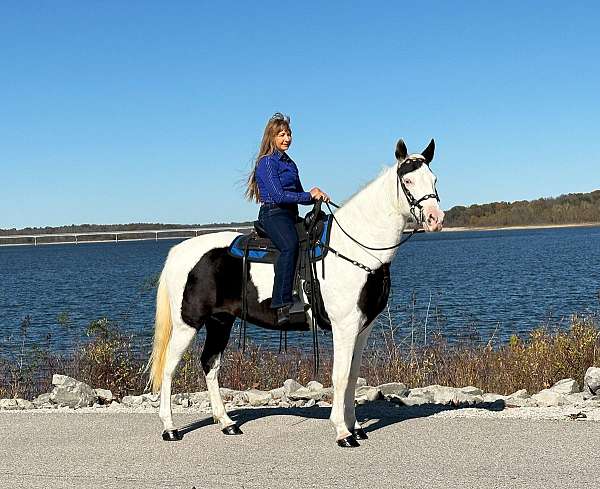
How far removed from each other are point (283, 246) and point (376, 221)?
939 millimetres

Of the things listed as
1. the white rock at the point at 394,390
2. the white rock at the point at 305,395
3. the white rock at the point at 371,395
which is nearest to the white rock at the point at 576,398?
the white rock at the point at 394,390

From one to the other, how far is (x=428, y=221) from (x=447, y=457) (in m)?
2.05

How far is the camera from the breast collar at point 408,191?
6.98 meters

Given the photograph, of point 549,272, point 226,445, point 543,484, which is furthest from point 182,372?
point 549,272

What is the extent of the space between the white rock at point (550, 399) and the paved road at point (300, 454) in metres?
1.18

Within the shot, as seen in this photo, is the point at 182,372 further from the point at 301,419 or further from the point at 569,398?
the point at 569,398

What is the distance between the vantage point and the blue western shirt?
7.66 m

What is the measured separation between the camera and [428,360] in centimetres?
1272

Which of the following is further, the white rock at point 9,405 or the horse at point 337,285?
the white rock at point 9,405

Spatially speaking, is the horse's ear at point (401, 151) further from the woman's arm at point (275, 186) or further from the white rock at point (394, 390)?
the white rock at point (394, 390)

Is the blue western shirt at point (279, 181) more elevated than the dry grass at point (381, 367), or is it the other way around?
the blue western shirt at point (279, 181)

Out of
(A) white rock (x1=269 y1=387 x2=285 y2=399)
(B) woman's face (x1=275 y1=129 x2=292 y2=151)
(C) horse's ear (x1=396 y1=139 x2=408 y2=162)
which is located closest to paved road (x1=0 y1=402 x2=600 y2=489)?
(A) white rock (x1=269 y1=387 x2=285 y2=399)

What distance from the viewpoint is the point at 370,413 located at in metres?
8.92

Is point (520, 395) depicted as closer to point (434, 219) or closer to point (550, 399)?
point (550, 399)
